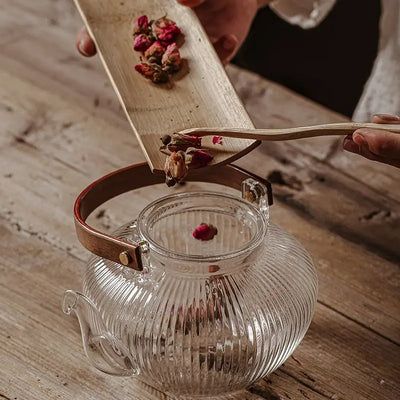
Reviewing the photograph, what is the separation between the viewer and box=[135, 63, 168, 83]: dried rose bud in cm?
98

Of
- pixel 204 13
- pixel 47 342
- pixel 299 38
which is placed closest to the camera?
pixel 47 342

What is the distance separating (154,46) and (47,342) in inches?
16.9

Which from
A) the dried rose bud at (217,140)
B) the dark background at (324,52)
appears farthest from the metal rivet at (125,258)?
the dark background at (324,52)

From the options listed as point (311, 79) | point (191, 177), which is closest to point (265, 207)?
point (191, 177)

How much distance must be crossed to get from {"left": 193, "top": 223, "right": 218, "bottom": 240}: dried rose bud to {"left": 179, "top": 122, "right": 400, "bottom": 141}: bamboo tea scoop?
111mm

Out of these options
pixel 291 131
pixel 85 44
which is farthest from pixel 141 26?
pixel 291 131

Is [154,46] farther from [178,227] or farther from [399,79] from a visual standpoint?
[399,79]

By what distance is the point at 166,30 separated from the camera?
1061 mm

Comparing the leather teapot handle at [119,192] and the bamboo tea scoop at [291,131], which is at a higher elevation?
the bamboo tea scoop at [291,131]

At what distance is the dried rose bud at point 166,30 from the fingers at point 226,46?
0.70ft

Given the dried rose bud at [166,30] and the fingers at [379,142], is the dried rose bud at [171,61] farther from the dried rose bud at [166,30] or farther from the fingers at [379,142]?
the fingers at [379,142]

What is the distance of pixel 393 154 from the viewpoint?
0.78m

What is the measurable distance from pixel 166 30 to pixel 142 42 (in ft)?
0.15

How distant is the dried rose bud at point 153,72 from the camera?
0.98 meters
